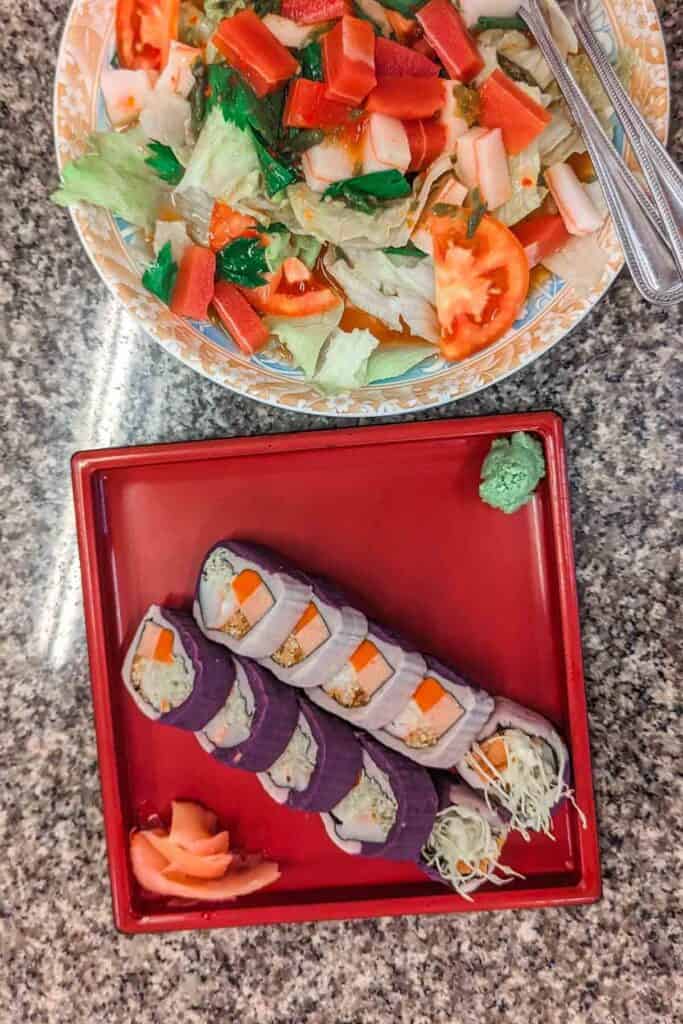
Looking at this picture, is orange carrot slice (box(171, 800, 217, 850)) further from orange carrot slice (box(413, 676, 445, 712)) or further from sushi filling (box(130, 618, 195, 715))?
orange carrot slice (box(413, 676, 445, 712))

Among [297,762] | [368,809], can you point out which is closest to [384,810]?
[368,809]

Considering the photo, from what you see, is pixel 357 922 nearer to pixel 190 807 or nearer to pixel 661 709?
pixel 190 807

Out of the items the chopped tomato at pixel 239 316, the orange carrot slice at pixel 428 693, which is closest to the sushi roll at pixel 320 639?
the orange carrot slice at pixel 428 693

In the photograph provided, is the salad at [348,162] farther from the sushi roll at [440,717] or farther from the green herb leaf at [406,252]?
the sushi roll at [440,717]

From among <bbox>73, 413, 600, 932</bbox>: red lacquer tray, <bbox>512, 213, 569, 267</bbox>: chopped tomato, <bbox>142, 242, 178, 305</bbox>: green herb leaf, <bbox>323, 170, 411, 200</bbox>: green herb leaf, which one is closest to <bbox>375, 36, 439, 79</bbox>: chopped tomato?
<bbox>323, 170, 411, 200</bbox>: green herb leaf

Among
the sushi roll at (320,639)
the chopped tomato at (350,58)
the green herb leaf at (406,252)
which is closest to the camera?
the chopped tomato at (350,58)

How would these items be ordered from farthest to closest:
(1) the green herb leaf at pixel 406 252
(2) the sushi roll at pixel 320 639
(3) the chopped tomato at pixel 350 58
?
(2) the sushi roll at pixel 320 639 < (1) the green herb leaf at pixel 406 252 < (3) the chopped tomato at pixel 350 58

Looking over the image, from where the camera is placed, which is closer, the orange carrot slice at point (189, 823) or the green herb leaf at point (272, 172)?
the green herb leaf at point (272, 172)
